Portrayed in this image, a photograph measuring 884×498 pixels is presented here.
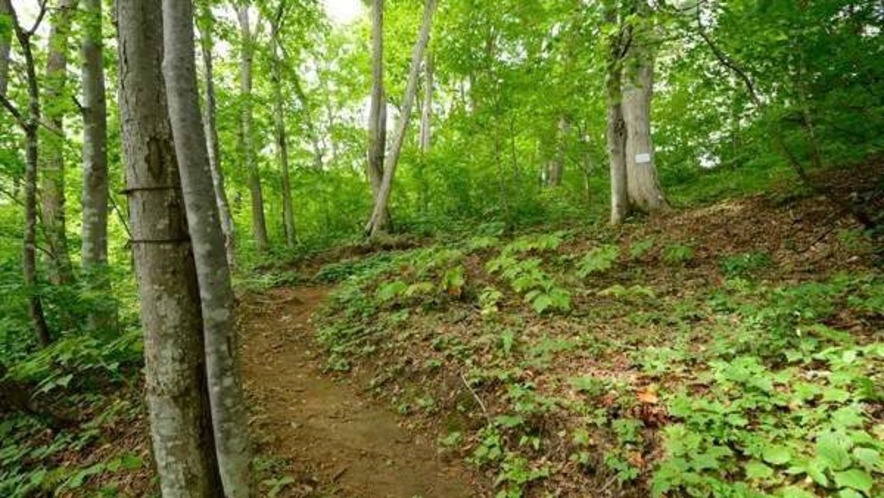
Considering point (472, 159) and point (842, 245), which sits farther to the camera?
point (472, 159)

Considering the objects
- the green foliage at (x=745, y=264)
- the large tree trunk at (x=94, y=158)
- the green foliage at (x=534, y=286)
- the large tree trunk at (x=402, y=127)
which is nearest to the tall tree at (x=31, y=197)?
the large tree trunk at (x=94, y=158)

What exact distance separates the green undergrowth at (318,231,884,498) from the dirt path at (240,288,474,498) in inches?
9.3

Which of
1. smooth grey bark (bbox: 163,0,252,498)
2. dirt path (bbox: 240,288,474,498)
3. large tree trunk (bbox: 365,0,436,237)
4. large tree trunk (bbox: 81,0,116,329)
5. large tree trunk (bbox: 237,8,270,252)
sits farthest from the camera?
large tree trunk (bbox: 237,8,270,252)

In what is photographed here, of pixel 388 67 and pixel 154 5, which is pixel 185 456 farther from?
pixel 388 67

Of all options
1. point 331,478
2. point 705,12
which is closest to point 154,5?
point 331,478

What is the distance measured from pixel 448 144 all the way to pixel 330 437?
992 cm

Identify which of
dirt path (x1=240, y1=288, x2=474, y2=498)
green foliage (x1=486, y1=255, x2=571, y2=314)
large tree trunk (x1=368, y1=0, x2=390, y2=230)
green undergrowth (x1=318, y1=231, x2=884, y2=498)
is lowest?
dirt path (x1=240, y1=288, x2=474, y2=498)

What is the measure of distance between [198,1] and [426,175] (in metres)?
8.93

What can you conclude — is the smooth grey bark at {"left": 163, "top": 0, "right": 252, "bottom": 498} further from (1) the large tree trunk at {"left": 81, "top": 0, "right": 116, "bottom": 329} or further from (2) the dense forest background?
(1) the large tree trunk at {"left": 81, "top": 0, "right": 116, "bottom": 329}

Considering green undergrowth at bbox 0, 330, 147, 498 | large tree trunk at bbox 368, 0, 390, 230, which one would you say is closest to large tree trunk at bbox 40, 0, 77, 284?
green undergrowth at bbox 0, 330, 147, 498

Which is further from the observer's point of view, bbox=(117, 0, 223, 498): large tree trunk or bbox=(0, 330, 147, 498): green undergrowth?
bbox=(0, 330, 147, 498): green undergrowth

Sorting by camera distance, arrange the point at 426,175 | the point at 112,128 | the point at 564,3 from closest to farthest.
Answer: the point at 564,3 → the point at 112,128 → the point at 426,175

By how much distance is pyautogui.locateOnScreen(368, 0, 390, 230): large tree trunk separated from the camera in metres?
10.5

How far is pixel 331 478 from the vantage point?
3467mm
